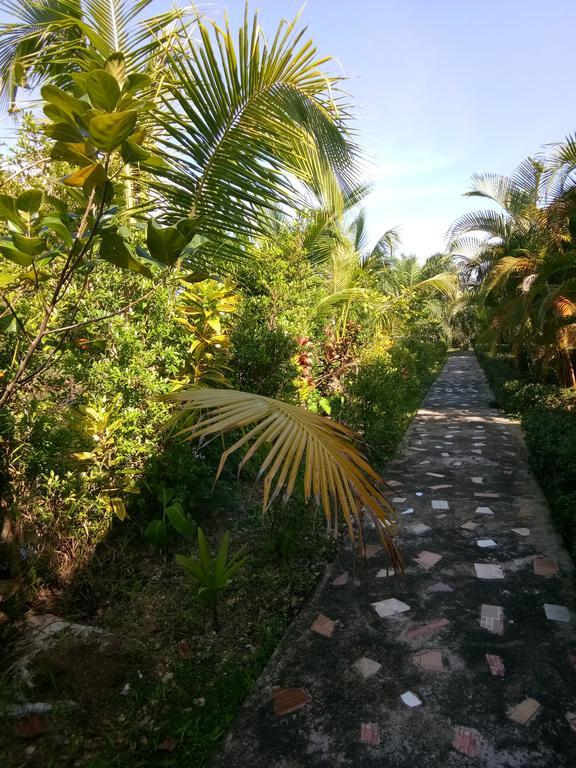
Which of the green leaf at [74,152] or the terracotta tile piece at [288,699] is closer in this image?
the green leaf at [74,152]

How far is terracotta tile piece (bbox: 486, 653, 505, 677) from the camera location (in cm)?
229

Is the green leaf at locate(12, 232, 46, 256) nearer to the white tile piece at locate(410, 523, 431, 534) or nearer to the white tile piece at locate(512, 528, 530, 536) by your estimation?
the white tile piece at locate(410, 523, 431, 534)

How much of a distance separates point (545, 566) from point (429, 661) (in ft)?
4.78

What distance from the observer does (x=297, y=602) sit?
2988 millimetres

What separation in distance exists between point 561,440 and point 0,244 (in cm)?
515

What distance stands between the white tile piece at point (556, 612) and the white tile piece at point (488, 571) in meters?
0.39

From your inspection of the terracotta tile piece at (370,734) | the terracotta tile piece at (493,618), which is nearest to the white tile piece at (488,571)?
the terracotta tile piece at (493,618)

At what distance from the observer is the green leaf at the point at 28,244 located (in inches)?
47.6

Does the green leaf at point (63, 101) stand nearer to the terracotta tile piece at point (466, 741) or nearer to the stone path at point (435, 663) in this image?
the stone path at point (435, 663)

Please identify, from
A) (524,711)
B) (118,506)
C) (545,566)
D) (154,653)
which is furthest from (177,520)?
(545,566)

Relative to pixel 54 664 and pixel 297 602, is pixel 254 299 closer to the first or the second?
pixel 297 602

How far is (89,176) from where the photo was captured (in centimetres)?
126

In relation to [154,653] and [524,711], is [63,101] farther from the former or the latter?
[524,711]

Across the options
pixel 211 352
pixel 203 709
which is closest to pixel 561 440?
pixel 211 352
